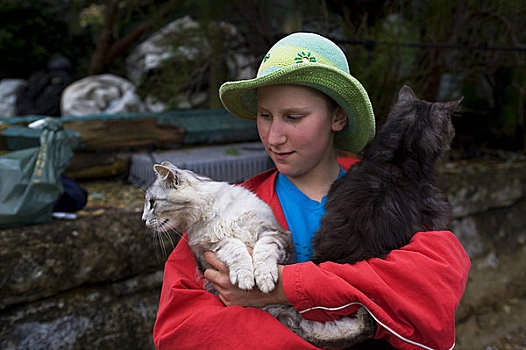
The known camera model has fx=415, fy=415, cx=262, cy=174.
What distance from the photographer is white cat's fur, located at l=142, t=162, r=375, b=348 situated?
4.66 ft

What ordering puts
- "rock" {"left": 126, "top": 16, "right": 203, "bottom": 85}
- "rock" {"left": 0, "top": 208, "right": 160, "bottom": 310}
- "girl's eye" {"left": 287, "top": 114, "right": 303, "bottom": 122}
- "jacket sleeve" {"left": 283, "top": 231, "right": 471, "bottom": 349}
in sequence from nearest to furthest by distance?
"jacket sleeve" {"left": 283, "top": 231, "right": 471, "bottom": 349}, "girl's eye" {"left": 287, "top": 114, "right": 303, "bottom": 122}, "rock" {"left": 0, "top": 208, "right": 160, "bottom": 310}, "rock" {"left": 126, "top": 16, "right": 203, "bottom": 85}

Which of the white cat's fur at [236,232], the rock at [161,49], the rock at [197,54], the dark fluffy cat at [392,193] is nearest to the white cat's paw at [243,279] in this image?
the white cat's fur at [236,232]

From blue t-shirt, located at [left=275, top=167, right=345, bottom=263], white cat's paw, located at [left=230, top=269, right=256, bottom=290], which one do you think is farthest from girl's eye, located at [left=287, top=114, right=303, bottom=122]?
white cat's paw, located at [left=230, top=269, right=256, bottom=290]

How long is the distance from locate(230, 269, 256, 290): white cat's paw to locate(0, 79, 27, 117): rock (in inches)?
295

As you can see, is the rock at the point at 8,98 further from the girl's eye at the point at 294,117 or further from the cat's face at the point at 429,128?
the cat's face at the point at 429,128

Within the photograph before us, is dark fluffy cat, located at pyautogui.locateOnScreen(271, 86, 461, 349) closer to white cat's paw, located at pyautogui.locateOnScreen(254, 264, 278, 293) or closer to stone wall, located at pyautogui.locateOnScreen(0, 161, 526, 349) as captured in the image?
white cat's paw, located at pyautogui.locateOnScreen(254, 264, 278, 293)

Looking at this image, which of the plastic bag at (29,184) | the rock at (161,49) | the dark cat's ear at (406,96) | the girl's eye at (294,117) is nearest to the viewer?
the girl's eye at (294,117)

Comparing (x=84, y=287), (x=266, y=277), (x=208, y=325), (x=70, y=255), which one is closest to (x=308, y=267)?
(x=266, y=277)

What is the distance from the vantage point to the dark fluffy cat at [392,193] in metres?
1.57

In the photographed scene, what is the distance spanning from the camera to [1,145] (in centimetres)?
Answer: 439

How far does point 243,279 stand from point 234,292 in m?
0.12

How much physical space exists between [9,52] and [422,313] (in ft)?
28.6

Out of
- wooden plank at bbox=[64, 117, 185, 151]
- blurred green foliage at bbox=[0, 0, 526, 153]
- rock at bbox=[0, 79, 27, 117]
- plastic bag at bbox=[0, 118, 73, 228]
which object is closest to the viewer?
plastic bag at bbox=[0, 118, 73, 228]

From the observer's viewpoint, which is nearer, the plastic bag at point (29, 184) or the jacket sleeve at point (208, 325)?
the jacket sleeve at point (208, 325)
